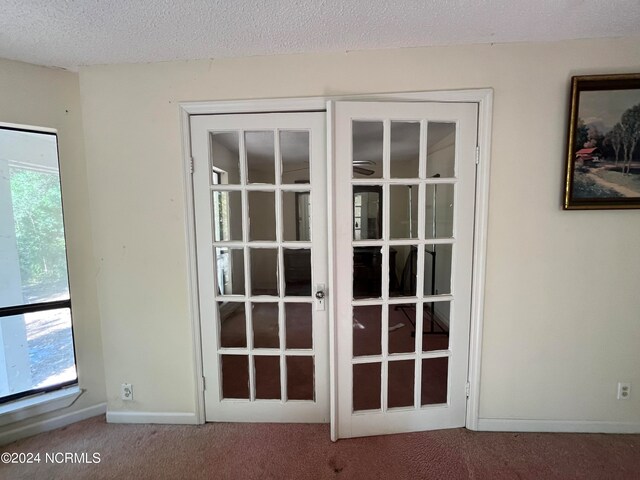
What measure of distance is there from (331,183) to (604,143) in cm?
152

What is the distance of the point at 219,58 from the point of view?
4.93 ft

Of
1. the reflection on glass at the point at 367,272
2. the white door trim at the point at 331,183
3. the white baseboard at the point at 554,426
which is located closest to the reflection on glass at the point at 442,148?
the white door trim at the point at 331,183

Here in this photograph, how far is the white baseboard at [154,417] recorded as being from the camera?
1.69 meters

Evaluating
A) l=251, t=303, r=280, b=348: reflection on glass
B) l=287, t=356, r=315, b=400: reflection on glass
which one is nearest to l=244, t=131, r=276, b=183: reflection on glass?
l=251, t=303, r=280, b=348: reflection on glass

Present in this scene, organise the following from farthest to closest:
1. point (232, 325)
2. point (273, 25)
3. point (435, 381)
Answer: point (435, 381), point (232, 325), point (273, 25)

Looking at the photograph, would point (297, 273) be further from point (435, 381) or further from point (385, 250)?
point (435, 381)

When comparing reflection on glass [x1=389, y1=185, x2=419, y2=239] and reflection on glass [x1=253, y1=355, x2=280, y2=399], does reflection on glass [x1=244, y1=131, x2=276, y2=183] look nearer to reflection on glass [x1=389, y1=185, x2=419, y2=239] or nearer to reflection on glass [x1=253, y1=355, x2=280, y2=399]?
reflection on glass [x1=389, y1=185, x2=419, y2=239]

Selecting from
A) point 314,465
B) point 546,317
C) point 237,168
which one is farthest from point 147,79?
point 546,317

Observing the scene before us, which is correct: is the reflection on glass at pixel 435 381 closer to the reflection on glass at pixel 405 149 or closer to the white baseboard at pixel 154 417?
the reflection on glass at pixel 405 149

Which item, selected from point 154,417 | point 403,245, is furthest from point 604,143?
point 154,417

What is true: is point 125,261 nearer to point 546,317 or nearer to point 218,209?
point 218,209

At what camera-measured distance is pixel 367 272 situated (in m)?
1.56

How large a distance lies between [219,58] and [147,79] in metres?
0.46

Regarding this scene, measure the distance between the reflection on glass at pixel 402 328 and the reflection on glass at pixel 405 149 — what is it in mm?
799
